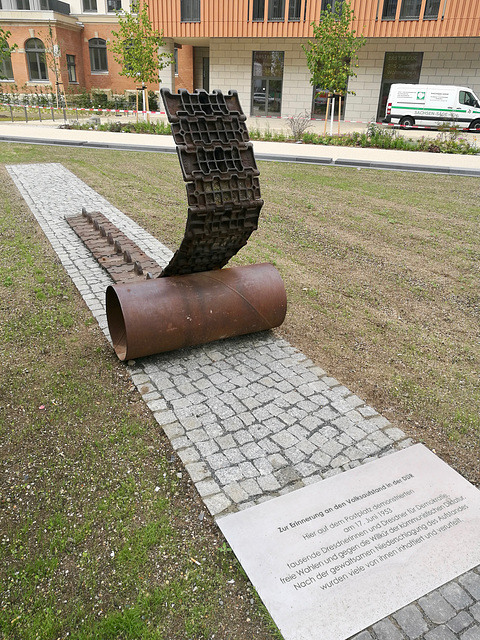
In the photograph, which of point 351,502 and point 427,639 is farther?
point 351,502

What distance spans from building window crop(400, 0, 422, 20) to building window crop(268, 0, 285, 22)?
641 cm

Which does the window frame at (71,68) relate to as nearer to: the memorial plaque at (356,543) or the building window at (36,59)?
the building window at (36,59)

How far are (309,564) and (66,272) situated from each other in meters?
4.97

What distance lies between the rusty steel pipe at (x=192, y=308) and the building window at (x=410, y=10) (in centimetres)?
2826

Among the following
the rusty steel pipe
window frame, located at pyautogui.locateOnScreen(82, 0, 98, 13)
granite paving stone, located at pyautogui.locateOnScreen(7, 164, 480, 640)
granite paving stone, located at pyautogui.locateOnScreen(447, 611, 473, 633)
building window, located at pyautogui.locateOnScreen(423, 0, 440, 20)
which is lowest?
granite paving stone, located at pyautogui.locateOnScreen(447, 611, 473, 633)

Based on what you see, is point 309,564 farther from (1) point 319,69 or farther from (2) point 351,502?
(1) point 319,69

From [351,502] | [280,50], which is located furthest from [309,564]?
[280,50]

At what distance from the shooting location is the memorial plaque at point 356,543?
246 cm

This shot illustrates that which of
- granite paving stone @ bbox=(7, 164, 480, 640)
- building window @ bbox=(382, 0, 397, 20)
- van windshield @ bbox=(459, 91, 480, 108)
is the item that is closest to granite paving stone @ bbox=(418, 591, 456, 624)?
granite paving stone @ bbox=(7, 164, 480, 640)

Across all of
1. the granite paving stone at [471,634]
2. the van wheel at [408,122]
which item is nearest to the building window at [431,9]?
the van wheel at [408,122]

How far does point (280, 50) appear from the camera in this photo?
31109 millimetres

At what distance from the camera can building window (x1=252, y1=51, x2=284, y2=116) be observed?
31.8 meters

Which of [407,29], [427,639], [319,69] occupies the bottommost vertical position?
[427,639]

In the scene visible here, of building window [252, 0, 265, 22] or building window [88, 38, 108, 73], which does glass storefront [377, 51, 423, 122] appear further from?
building window [88, 38, 108, 73]
